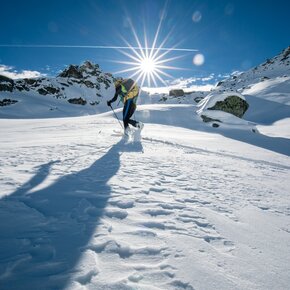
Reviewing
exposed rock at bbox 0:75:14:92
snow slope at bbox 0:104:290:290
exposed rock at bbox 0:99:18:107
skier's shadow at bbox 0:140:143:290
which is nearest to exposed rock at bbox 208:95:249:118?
snow slope at bbox 0:104:290:290

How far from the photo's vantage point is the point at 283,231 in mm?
2684

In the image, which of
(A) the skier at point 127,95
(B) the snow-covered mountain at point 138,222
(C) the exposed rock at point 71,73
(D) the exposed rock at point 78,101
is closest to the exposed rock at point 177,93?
(D) the exposed rock at point 78,101

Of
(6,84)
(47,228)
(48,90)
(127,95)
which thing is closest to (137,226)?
(47,228)

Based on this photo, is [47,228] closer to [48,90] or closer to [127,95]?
[127,95]

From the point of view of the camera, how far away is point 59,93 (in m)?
76.9

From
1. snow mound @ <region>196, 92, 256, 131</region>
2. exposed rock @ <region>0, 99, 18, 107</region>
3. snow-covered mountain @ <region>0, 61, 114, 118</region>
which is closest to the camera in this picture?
snow mound @ <region>196, 92, 256, 131</region>

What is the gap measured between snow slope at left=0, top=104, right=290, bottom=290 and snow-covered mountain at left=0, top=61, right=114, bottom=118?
42.8 metres

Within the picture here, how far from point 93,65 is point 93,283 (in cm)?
12873

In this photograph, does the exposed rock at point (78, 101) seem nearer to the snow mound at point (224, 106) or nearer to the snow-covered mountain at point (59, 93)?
the snow-covered mountain at point (59, 93)

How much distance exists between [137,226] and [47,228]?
83 centimetres

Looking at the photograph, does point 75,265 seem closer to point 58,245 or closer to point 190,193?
point 58,245

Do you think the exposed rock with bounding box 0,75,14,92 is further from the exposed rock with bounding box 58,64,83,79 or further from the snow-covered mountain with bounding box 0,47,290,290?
the snow-covered mountain with bounding box 0,47,290,290

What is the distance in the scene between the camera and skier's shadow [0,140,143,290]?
169cm

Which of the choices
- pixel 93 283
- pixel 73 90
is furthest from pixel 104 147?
pixel 73 90
